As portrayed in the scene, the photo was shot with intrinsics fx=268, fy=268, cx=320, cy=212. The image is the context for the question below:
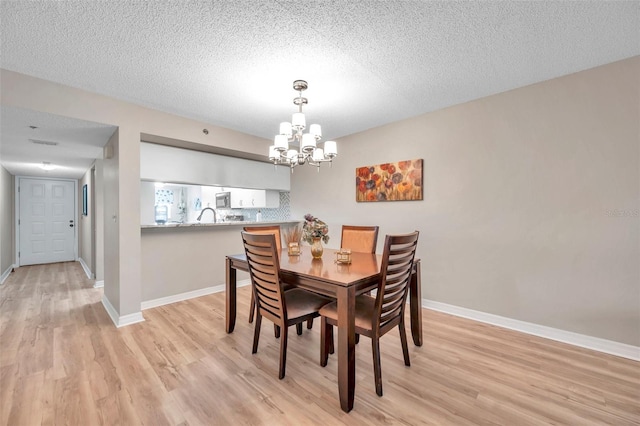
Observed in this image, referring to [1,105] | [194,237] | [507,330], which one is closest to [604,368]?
[507,330]

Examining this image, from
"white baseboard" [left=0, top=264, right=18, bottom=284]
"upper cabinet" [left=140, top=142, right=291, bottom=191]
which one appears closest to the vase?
"upper cabinet" [left=140, top=142, right=291, bottom=191]

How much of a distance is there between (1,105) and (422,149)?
4034 mm

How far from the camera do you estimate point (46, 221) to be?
619cm

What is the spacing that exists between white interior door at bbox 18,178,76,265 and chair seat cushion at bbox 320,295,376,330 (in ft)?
24.8

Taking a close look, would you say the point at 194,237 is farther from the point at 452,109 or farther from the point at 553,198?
the point at 553,198

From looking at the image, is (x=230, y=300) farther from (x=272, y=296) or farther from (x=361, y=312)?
(x=361, y=312)

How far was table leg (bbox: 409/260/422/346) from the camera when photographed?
2.30 metres

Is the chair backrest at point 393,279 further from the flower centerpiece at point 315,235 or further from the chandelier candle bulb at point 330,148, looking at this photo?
the chandelier candle bulb at point 330,148

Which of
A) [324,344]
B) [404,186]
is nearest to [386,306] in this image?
[324,344]

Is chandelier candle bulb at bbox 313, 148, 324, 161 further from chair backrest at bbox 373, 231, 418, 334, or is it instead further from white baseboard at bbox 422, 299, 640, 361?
white baseboard at bbox 422, 299, 640, 361

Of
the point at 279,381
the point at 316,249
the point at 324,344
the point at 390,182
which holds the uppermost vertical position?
the point at 390,182

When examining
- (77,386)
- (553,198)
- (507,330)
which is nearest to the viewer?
(77,386)

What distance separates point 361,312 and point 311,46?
1.92 metres

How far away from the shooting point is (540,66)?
222 centimetres
